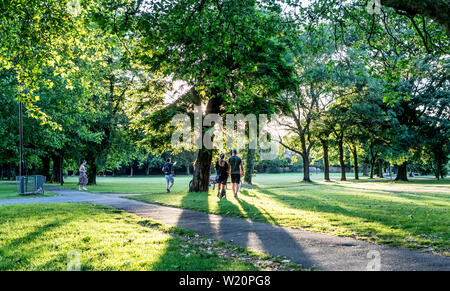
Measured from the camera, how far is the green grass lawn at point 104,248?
14.4 ft

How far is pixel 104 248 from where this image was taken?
527cm

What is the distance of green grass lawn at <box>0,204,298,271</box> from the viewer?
173 inches

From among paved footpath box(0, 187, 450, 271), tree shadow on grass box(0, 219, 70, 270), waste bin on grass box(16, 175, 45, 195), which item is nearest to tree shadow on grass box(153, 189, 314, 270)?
paved footpath box(0, 187, 450, 271)

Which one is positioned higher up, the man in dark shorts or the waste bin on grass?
the man in dark shorts

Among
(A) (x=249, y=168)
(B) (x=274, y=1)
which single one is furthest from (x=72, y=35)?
(A) (x=249, y=168)

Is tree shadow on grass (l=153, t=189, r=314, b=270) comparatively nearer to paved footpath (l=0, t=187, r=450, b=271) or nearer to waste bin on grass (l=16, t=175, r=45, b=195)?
paved footpath (l=0, t=187, r=450, b=271)

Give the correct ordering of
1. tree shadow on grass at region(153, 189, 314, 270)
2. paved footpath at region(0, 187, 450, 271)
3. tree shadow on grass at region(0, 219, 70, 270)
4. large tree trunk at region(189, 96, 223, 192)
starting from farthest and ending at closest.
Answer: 1. large tree trunk at region(189, 96, 223, 192)
2. tree shadow on grass at region(153, 189, 314, 270)
3. tree shadow on grass at region(0, 219, 70, 270)
4. paved footpath at region(0, 187, 450, 271)

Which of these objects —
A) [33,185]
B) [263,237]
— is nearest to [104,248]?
[263,237]

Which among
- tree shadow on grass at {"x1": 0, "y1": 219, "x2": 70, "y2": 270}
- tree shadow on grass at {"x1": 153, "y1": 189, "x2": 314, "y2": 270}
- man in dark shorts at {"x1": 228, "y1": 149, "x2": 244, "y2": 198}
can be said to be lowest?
tree shadow on grass at {"x1": 153, "y1": 189, "x2": 314, "y2": 270}

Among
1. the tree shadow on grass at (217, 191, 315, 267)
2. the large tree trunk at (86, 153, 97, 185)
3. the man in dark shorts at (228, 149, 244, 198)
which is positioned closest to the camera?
the tree shadow on grass at (217, 191, 315, 267)

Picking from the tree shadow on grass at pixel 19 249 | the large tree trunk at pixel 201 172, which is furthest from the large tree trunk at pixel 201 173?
the tree shadow on grass at pixel 19 249

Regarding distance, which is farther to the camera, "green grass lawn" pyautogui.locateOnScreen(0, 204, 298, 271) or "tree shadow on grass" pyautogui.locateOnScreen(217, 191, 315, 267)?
"tree shadow on grass" pyautogui.locateOnScreen(217, 191, 315, 267)

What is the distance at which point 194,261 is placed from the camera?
4621 mm

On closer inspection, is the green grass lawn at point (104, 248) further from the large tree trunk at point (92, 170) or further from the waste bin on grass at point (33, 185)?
the large tree trunk at point (92, 170)
